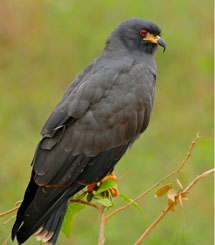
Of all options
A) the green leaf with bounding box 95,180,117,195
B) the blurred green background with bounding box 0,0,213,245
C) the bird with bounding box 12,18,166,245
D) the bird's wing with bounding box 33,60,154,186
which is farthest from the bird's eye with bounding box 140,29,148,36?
the blurred green background with bounding box 0,0,213,245

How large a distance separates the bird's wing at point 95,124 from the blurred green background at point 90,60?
1753mm

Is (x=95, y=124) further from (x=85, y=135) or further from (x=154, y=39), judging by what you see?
(x=154, y=39)

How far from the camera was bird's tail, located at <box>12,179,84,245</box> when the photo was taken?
9.75 feet

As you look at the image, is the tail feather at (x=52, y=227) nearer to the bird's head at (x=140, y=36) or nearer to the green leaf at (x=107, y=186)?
the green leaf at (x=107, y=186)

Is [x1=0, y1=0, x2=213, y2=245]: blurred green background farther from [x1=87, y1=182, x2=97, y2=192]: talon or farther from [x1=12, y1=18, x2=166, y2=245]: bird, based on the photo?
[x1=87, y1=182, x2=97, y2=192]: talon

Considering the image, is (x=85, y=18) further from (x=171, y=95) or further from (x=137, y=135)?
(x=137, y=135)

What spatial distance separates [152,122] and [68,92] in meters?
3.25

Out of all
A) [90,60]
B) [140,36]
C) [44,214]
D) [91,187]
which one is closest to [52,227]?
[44,214]

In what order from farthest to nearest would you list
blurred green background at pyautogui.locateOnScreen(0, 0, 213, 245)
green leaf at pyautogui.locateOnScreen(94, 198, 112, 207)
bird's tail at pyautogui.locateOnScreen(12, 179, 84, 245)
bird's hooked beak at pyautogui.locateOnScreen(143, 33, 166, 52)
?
blurred green background at pyautogui.locateOnScreen(0, 0, 213, 245) < bird's hooked beak at pyautogui.locateOnScreen(143, 33, 166, 52) < bird's tail at pyautogui.locateOnScreen(12, 179, 84, 245) < green leaf at pyautogui.locateOnScreen(94, 198, 112, 207)

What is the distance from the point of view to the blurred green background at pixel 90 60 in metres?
5.39

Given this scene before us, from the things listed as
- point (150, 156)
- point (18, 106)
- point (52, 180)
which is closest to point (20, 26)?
point (18, 106)

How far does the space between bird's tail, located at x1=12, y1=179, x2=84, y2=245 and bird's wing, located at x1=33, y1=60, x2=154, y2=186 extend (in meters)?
0.07

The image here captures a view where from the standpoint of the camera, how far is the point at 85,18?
25.0 ft

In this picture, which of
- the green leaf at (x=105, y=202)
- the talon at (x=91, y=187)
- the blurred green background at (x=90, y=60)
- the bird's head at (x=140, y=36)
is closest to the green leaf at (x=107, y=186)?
the green leaf at (x=105, y=202)
